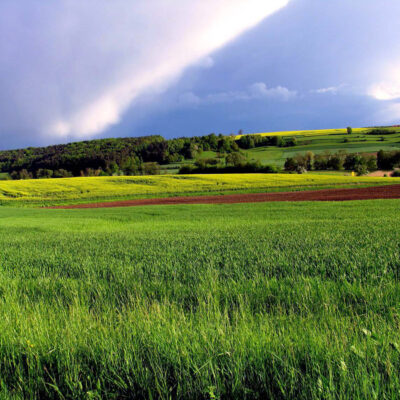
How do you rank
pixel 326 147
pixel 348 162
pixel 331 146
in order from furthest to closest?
pixel 331 146, pixel 326 147, pixel 348 162

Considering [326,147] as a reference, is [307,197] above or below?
below

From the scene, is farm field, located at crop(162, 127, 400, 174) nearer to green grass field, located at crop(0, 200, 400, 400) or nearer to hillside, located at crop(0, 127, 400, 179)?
hillside, located at crop(0, 127, 400, 179)

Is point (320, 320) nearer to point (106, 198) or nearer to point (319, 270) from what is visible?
point (319, 270)

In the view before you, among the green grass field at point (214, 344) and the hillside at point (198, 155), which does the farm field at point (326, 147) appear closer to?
the hillside at point (198, 155)

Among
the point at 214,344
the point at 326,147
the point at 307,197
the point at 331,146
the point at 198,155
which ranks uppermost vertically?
the point at 198,155

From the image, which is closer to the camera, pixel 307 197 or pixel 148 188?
pixel 307 197

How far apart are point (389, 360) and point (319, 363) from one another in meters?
0.42

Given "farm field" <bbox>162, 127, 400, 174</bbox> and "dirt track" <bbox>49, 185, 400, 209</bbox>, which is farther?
"farm field" <bbox>162, 127, 400, 174</bbox>

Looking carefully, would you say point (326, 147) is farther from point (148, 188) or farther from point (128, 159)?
point (148, 188)

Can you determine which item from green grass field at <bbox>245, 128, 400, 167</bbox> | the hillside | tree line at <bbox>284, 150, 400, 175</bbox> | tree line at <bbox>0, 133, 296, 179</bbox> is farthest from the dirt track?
tree line at <bbox>0, 133, 296, 179</bbox>

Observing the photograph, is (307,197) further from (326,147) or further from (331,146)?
(331,146)

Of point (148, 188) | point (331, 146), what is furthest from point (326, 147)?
point (148, 188)

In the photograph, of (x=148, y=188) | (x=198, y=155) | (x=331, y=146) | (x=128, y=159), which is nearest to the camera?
(x=148, y=188)

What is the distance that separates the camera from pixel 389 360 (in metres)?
1.71
